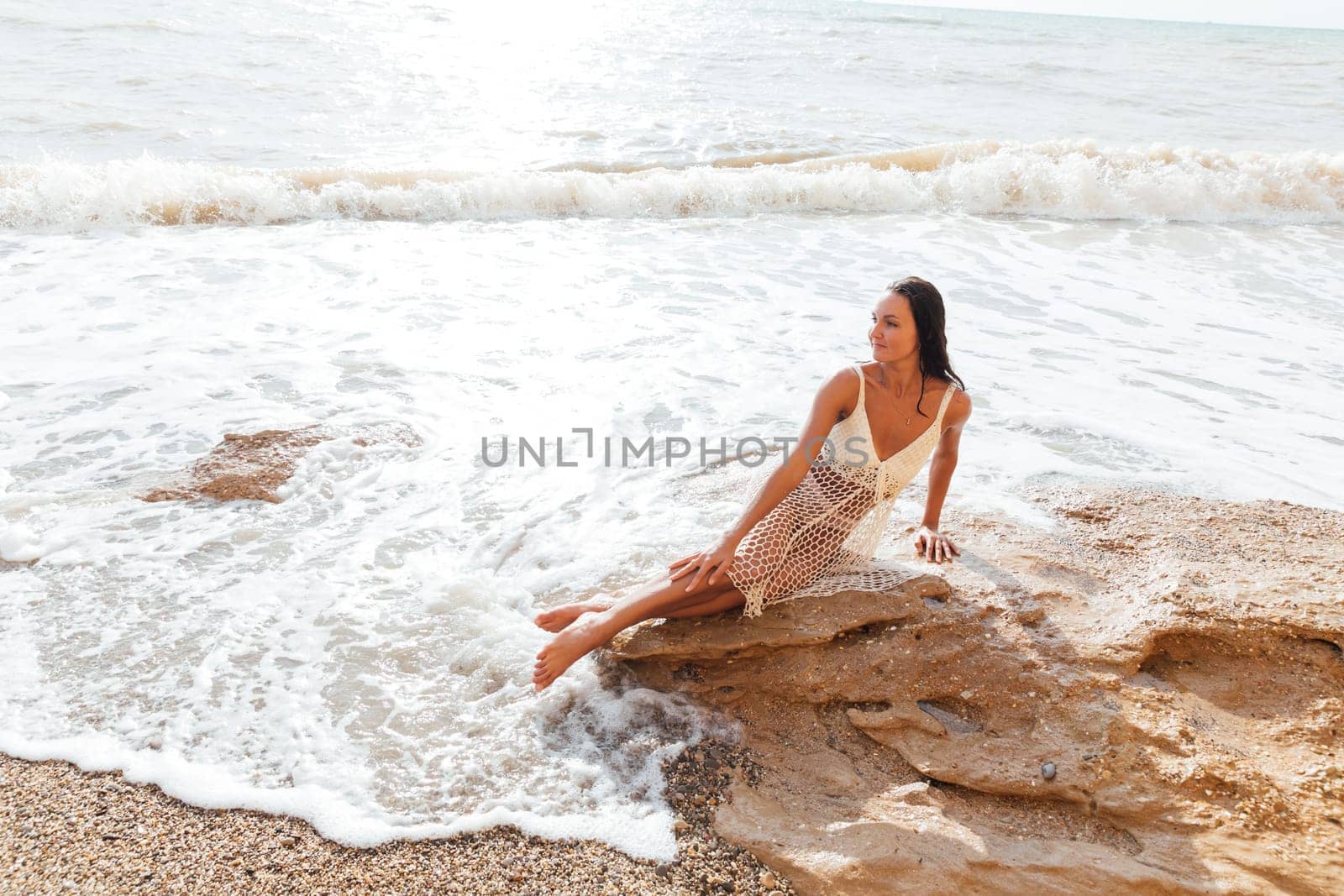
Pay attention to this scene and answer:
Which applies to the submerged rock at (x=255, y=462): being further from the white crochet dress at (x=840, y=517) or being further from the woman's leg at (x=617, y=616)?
the white crochet dress at (x=840, y=517)

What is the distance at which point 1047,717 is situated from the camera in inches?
105

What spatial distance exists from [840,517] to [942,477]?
1.73 ft

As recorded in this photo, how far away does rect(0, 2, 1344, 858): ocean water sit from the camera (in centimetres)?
277

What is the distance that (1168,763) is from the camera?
2.46m

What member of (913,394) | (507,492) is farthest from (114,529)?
(913,394)

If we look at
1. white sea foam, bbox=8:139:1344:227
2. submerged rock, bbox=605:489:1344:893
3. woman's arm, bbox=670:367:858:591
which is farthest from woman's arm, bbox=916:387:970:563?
white sea foam, bbox=8:139:1344:227

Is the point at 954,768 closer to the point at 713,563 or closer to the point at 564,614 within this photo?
the point at 713,563

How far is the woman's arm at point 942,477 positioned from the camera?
10.9 ft

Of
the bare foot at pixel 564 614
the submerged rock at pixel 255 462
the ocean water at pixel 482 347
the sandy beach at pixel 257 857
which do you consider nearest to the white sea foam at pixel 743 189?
the ocean water at pixel 482 347

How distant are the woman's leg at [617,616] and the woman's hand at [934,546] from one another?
86cm

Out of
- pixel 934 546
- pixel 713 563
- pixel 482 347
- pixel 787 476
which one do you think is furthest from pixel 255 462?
pixel 934 546

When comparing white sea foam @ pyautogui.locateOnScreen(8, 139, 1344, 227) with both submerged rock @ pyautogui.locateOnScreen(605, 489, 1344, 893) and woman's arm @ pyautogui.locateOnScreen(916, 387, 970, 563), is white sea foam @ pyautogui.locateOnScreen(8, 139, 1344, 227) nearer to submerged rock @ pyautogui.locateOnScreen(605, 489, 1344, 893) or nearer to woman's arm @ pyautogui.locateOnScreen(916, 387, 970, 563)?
woman's arm @ pyautogui.locateOnScreen(916, 387, 970, 563)

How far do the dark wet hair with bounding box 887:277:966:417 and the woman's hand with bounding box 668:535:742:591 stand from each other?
993 mm

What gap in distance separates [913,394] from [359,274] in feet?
17.8
